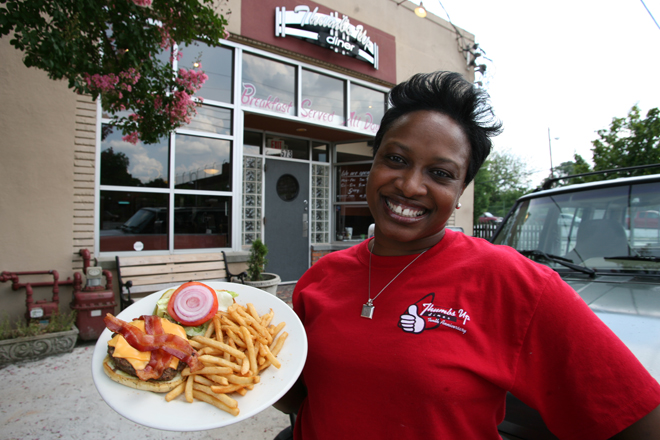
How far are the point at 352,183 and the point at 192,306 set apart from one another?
7.57 meters

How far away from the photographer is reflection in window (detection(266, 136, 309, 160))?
8078 mm

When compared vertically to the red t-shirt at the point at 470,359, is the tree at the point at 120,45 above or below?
above

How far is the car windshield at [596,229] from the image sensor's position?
8.09 feet

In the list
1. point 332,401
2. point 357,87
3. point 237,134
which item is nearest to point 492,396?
point 332,401

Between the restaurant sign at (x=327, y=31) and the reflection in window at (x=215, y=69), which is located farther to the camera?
the restaurant sign at (x=327, y=31)

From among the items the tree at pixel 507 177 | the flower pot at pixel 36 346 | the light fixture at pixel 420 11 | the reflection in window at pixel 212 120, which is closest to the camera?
the flower pot at pixel 36 346

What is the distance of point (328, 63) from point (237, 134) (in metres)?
2.75

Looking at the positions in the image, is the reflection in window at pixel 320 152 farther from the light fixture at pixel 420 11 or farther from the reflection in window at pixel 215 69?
the light fixture at pixel 420 11

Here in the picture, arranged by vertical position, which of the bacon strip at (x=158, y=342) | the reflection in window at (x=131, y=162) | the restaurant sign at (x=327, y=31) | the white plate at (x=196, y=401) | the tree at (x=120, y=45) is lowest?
the white plate at (x=196, y=401)

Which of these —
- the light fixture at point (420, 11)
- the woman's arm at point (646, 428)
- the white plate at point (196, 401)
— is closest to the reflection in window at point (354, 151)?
the light fixture at point (420, 11)

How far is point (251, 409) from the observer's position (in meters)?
1.20

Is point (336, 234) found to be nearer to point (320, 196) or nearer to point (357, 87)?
point (320, 196)

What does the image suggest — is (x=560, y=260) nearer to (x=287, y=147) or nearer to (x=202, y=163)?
(x=202, y=163)

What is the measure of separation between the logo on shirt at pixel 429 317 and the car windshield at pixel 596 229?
6.54 feet
